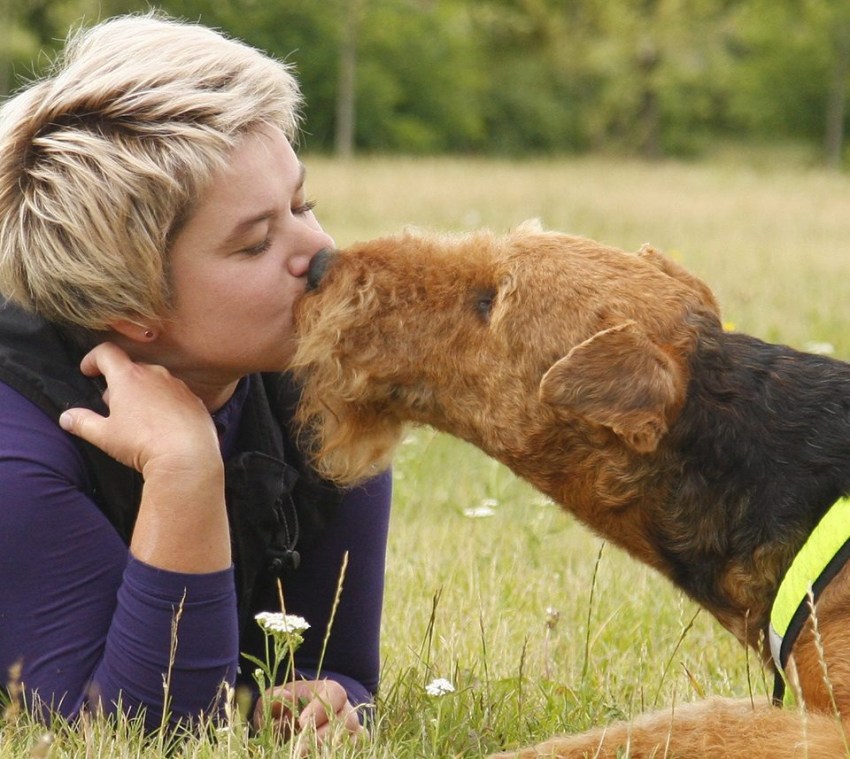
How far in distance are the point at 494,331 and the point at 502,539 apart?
194 cm

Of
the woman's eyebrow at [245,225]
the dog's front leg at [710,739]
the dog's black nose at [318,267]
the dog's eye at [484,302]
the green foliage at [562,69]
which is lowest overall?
the green foliage at [562,69]

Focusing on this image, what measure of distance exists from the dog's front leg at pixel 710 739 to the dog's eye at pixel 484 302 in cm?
97

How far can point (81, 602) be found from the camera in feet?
9.19

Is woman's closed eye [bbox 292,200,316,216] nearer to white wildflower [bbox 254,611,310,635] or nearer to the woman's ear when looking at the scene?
the woman's ear

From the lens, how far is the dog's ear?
2744 mm

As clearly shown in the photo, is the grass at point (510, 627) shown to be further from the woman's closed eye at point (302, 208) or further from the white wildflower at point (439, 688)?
the woman's closed eye at point (302, 208)

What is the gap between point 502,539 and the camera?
4723 millimetres

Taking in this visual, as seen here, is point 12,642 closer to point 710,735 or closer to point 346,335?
point 346,335

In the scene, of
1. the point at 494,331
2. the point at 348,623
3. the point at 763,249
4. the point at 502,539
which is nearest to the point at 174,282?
the point at 494,331

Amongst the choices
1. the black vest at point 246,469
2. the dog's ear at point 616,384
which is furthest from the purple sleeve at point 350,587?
the dog's ear at point 616,384

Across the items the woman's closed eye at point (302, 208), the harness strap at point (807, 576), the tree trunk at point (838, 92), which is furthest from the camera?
the tree trunk at point (838, 92)

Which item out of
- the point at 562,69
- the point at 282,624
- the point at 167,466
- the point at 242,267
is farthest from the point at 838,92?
the point at 282,624

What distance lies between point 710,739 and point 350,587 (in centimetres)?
117

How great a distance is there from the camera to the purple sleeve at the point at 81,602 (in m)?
2.70
